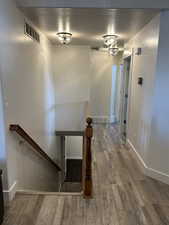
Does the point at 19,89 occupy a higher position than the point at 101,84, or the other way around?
the point at 101,84

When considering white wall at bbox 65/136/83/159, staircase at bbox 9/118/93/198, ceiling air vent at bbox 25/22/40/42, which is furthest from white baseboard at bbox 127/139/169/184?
white wall at bbox 65/136/83/159

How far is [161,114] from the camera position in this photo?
2652mm

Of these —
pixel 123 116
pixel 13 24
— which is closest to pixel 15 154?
pixel 13 24

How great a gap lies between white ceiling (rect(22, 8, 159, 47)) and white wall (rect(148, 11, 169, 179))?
431 millimetres

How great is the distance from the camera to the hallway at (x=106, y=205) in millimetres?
1959

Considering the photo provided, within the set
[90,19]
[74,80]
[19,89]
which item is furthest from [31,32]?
[74,80]

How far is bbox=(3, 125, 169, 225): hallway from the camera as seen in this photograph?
1.96 meters

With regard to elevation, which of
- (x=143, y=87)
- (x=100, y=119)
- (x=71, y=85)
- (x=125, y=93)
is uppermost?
(x=71, y=85)

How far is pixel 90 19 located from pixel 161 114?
1.84 metres

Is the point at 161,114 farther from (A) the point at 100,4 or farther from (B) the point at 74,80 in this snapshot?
(B) the point at 74,80

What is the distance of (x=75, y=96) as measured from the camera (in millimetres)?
5691

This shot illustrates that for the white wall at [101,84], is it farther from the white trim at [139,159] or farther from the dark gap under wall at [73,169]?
the white trim at [139,159]

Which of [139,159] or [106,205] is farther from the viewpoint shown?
[139,159]

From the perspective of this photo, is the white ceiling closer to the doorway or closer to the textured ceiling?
the textured ceiling
